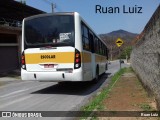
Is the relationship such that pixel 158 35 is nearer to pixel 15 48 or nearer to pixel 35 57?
pixel 35 57

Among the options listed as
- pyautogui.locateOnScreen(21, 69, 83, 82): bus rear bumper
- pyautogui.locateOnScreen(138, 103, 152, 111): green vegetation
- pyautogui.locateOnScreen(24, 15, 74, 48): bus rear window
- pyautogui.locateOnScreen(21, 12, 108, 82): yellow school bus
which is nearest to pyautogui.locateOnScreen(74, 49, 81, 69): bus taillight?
pyautogui.locateOnScreen(21, 12, 108, 82): yellow school bus

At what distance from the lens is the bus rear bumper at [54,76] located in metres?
12.9

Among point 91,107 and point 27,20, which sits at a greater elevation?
point 27,20

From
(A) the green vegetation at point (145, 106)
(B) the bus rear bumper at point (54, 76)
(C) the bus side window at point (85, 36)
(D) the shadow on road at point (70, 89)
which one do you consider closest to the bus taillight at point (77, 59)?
(B) the bus rear bumper at point (54, 76)

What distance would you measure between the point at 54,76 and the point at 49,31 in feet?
6.09

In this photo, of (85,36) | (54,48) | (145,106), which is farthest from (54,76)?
(145,106)

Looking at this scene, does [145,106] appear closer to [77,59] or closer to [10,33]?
[77,59]

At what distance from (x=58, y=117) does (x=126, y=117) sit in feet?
6.18

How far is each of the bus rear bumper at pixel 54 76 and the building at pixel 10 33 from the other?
23732 millimetres

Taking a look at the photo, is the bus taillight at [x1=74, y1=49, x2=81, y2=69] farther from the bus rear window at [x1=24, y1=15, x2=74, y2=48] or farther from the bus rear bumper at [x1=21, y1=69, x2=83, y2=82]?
the bus rear window at [x1=24, y1=15, x2=74, y2=48]

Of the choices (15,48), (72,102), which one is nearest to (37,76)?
(72,102)

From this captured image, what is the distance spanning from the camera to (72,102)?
38.0ft

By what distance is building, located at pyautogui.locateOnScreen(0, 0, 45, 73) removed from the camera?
123ft

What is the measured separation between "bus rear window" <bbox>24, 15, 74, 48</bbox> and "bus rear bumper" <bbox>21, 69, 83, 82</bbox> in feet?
3.63
